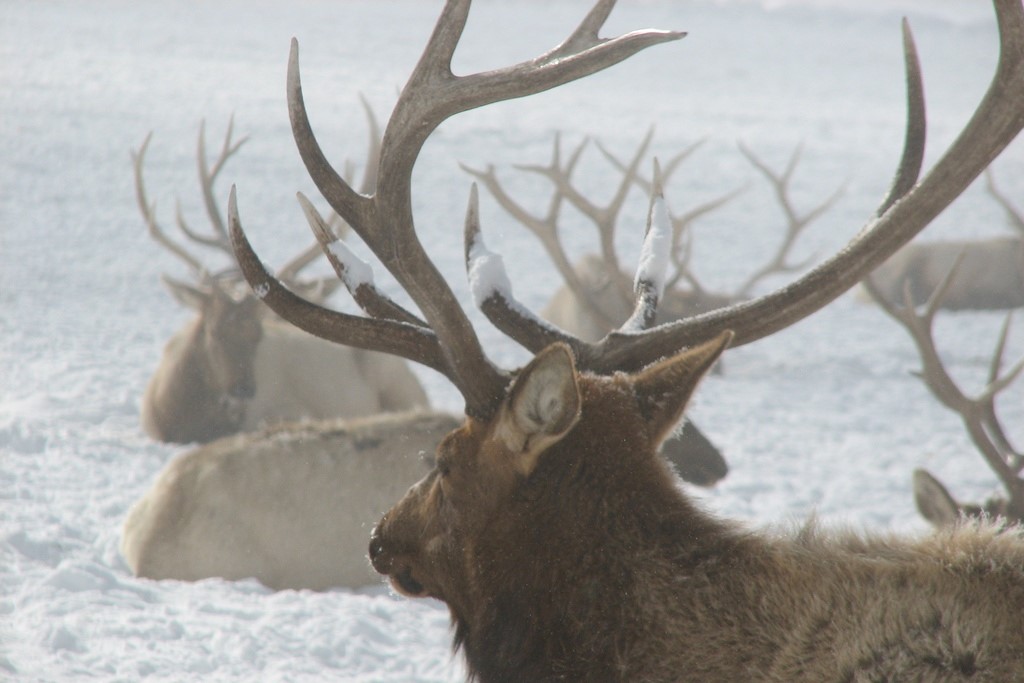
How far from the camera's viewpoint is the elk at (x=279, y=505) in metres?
4.29

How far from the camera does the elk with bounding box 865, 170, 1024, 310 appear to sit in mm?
12242

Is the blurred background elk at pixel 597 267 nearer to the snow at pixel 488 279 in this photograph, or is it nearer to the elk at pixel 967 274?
the elk at pixel 967 274

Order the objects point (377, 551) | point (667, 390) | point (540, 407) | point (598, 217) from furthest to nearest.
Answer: point (598, 217)
point (377, 551)
point (667, 390)
point (540, 407)

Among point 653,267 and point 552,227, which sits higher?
point 552,227

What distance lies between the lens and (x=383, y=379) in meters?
A: 7.24

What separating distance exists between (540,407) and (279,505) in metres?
2.90

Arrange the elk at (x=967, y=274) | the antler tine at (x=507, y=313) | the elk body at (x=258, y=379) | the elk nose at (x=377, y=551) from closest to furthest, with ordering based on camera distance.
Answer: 1. the elk nose at (x=377, y=551)
2. the antler tine at (x=507, y=313)
3. the elk body at (x=258, y=379)
4. the elk at (x=967, y=274)

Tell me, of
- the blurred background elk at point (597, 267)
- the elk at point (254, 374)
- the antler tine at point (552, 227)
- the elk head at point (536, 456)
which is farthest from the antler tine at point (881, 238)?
the antler tine at point (552, 227)

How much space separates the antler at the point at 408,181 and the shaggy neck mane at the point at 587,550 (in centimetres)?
38

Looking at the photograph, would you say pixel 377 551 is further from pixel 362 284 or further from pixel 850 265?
pixel 850 265

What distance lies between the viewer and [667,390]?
195cm

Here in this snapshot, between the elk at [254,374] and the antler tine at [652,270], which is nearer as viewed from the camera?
A: the antler tine at [652,270]

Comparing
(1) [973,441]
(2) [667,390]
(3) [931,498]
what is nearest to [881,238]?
(2) [667,390]

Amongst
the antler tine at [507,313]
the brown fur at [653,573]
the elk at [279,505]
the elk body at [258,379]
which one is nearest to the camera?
the brown fur at [653,573]
